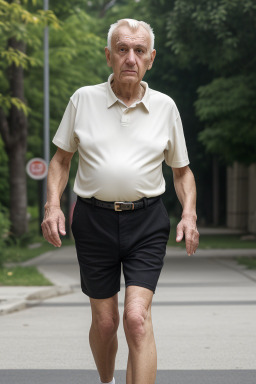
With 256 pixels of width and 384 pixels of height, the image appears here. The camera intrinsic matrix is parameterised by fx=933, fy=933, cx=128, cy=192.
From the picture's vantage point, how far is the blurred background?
64.9 ft

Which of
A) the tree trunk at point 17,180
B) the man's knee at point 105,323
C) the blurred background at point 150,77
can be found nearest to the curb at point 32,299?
the blurred background at point 150,77

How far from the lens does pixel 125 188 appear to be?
4.77 metres

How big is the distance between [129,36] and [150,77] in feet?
93.6

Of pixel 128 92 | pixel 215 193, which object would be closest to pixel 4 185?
pixel 215 193

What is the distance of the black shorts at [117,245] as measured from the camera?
4809 mm

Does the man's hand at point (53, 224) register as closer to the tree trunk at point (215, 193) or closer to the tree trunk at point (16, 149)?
the tree trunk at point (16, 149)

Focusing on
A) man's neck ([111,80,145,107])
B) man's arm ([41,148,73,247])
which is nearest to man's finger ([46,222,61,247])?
man's arm ([41,148,73,247])

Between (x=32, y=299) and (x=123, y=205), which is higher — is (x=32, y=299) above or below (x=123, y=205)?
below

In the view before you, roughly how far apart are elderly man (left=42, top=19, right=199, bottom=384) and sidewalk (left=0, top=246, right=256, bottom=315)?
6107mm

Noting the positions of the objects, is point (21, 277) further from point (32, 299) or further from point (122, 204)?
point (122, 204)

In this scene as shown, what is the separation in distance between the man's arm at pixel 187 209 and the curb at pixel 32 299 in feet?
20.2

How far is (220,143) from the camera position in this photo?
22.2 m

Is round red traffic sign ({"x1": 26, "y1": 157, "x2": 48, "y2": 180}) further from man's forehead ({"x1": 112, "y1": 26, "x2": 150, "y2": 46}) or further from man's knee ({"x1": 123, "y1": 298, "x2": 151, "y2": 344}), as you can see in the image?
man's knee ({"x1": 123, "y1": 298, "x2": 151, "y2": 344})

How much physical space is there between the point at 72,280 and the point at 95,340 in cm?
1037
